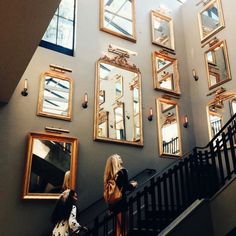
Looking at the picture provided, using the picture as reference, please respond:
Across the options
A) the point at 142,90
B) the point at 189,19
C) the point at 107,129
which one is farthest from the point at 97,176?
the point at 189,19

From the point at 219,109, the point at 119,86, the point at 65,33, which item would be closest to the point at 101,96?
the point at 119,86

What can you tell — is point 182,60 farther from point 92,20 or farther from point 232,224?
point 232,224

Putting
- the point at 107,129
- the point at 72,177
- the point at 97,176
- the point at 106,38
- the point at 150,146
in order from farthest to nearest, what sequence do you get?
the point at 106,38 < the point at 150,146 < the point at 107,129 < the point at 97,176 < the point at 72,177

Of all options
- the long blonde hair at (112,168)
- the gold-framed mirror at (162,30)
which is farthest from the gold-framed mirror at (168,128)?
the long blonde hair at (112,168)

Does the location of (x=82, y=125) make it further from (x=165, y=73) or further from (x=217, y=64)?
(x=217, y=64)

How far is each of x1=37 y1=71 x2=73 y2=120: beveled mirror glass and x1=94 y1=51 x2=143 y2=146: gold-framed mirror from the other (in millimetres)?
751

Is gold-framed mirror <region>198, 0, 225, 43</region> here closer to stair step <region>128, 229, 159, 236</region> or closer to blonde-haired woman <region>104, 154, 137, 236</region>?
blonde-haired woman <region>104, 154, 137, 236</region>

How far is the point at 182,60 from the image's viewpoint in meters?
9.88

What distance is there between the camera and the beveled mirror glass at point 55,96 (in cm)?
662

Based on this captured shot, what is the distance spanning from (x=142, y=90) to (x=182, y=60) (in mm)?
2420

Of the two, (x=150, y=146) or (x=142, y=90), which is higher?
(x=142, y=90)

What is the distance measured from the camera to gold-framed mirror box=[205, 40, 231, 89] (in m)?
8.52

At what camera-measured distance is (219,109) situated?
8414 mm

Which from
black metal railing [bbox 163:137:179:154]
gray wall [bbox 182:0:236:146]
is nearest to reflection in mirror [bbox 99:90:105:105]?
black metal railing [bbox 163:137:179:154]
